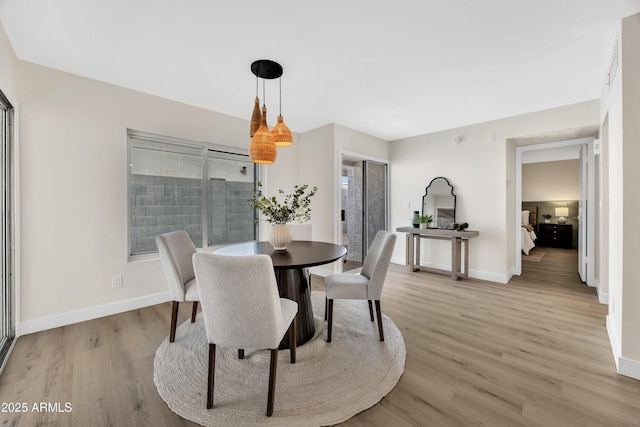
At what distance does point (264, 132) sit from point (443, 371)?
2188 mm

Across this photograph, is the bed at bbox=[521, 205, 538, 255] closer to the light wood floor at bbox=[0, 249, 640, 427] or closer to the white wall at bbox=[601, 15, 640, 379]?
the light wood floor at bbox=[0, 249, 640, 427]

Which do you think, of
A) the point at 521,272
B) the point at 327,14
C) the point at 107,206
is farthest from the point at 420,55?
the point at 521,272

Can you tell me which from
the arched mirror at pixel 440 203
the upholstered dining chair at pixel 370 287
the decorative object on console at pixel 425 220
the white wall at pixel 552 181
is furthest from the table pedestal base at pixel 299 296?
the white wall at pixel 552 181

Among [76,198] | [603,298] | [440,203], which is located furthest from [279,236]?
[603,298]

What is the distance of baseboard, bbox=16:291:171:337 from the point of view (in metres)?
2.36

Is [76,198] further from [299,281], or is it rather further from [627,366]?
[627,366]

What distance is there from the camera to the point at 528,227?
618 centimetres

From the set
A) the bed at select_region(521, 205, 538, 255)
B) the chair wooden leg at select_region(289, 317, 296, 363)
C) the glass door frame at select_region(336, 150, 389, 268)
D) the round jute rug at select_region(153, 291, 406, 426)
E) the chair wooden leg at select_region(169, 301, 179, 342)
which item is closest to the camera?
the round jute rug at select_region(153, 291, 406, 426)

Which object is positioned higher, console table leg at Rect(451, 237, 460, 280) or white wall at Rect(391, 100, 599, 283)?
white wall at Rect(391, 100, 599, 283)

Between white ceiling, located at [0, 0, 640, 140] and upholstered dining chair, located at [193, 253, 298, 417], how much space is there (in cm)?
164

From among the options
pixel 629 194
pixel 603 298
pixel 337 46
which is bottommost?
pixel 603 298

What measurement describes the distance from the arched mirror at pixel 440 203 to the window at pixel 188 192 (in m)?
2.99

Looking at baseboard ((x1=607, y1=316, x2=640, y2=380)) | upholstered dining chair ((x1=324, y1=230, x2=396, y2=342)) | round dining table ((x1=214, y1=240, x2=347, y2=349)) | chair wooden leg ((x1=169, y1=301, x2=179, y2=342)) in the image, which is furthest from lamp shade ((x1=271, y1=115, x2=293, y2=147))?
baseboard ((x1=607, y1=316, x2=640, y2=380))

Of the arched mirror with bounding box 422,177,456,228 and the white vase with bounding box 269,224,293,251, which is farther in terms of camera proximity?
the arched mirror with bounding box 422,177,456,228
